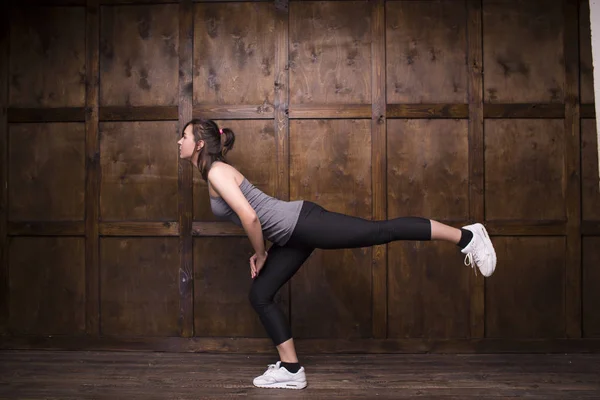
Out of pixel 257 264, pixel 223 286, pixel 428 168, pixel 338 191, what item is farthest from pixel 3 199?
pixel 428 168

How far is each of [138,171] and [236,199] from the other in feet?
4.40

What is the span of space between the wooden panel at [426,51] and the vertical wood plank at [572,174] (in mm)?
730

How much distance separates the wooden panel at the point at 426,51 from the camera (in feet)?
12.4

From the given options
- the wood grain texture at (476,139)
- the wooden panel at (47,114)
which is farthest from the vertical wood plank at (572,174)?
the wooden panel at (47,114)

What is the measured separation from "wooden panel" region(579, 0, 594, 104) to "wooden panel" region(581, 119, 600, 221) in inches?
7.4

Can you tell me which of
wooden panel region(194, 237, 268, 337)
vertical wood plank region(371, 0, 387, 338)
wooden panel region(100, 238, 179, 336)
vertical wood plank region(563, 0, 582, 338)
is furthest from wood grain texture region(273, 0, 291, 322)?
vertical wood plank region(563, 0, 582, 338)

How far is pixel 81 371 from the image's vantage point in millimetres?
3373

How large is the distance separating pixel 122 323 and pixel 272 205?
1.66 metres

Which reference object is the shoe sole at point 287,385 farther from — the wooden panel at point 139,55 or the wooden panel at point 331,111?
the wooden panel at point 139,55

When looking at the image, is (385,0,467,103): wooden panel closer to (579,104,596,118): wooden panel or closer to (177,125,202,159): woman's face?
(579,104,596,118): wooden panel

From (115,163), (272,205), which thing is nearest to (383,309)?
(272,205)

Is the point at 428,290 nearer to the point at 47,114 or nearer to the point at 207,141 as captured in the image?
the point at 207,141

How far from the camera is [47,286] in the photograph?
3914mm

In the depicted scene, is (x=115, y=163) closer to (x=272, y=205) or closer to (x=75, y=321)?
(x=75, y=321)
